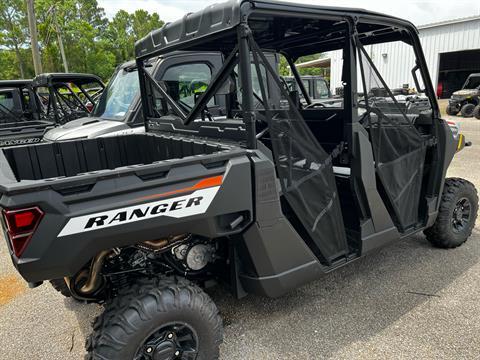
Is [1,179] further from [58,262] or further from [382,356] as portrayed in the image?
[382,356]

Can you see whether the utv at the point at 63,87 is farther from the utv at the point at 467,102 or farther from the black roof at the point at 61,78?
the utv at the point at 467,102

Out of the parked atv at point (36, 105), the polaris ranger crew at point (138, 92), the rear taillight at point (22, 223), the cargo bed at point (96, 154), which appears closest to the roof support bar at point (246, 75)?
the cargo bed at point (96, 154)

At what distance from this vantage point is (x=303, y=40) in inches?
138

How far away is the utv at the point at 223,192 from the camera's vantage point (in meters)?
1.80

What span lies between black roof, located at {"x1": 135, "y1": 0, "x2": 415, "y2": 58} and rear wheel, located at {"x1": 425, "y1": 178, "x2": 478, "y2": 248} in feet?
5.14

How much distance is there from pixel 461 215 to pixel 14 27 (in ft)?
155

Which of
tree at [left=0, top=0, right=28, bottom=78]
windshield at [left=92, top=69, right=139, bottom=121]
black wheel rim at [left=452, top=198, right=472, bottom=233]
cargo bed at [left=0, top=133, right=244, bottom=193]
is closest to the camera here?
cargo bed at [left=0, top=133, right=244, bottom=193]

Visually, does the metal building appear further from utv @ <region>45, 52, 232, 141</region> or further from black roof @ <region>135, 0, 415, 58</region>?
black roof @ <region>135, 0, 415, 58</region>

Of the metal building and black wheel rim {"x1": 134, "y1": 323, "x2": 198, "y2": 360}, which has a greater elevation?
the metal building

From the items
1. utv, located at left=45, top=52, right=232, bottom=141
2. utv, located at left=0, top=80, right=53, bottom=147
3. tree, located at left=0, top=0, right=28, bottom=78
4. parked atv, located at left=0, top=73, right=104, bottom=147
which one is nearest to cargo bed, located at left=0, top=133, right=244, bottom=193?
utv, located at left=45, top=52, right=232, bottom=141

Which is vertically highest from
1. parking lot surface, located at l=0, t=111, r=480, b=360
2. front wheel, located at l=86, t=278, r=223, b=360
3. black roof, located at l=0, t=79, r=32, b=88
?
black roof, located at l=0, t=79, r=32, b=88

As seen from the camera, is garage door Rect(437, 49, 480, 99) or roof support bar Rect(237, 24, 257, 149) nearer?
roof support bar Rect(237, 24, 257, 149)

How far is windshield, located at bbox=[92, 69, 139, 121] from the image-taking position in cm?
589

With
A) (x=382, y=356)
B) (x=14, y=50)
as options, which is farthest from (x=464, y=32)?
(x=14, y=50)
